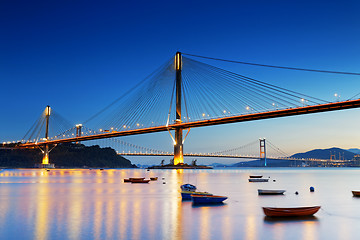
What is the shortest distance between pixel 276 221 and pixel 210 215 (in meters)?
3.29

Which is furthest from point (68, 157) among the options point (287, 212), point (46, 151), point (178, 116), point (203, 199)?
point (287, 212)

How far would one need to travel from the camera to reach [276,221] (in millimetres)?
15164

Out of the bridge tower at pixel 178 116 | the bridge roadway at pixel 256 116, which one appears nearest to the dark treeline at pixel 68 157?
the bridge roadway at pixel 256 116

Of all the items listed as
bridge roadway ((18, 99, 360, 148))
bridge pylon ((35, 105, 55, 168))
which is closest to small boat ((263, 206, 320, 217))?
bridge roadway ((18, 99, 360, 148))

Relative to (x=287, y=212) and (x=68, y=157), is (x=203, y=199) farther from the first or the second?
(x=68, y=157)

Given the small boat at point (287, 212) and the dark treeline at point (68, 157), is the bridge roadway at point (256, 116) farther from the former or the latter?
the dark treeline at point (68, 157)

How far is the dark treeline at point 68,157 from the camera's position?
146375 millimetres

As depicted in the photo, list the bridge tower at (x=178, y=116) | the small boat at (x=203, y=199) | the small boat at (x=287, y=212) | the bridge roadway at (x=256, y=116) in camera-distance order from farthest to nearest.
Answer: the bridge tower at (x=178, y=116)
the bridge roadway at (x=256, y=116)
the small boat at (x=203, y=199)
the small boat at (x=287, y=212)

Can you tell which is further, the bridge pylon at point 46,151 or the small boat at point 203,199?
the bridge pylon at point 46,151

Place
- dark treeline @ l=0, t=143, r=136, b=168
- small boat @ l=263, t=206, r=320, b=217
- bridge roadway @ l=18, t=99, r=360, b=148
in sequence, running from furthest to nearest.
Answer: dark treeline @ l=0, t=143, r=136, b=168 < bridge roadway @ l=18, t=99, r=360, b=148 < small boat @ l=263, t=206, r=320, b=217

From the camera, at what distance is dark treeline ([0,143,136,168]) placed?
146375 millimetres

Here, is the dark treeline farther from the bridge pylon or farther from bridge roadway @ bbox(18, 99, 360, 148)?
bridge roadway @ bbox(18, 99, 360, 148)

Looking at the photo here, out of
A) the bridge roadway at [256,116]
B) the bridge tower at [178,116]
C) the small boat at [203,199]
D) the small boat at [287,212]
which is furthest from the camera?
the bridge tower at [178,116]

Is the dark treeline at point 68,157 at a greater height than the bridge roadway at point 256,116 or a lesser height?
lesser
